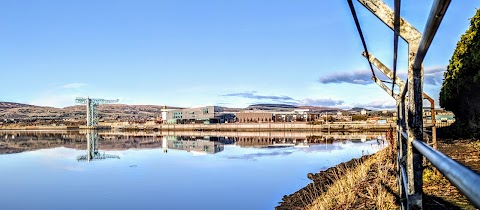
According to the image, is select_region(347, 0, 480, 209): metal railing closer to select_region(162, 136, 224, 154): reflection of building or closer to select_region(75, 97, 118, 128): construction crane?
select_region(162, 136, 224, 154): reflection of building

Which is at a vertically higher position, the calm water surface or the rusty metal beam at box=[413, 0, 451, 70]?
the rusty metal beam at box=[413, 0, 451, 70]

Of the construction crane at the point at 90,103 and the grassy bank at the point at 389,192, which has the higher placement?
the construction crane at the point at 90,103

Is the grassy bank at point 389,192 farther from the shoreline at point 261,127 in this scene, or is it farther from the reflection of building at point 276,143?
the shoreline at point 261,127

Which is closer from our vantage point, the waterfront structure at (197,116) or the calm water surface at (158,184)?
the calm water surface at (158,184)

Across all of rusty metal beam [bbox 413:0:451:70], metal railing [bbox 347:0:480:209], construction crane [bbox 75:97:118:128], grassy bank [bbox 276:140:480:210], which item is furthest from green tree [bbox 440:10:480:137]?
construction crane [bbox 75:97:118:128]

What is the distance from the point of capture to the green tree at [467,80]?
13.1m

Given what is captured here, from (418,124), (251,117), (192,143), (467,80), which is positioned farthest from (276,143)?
(251,117)

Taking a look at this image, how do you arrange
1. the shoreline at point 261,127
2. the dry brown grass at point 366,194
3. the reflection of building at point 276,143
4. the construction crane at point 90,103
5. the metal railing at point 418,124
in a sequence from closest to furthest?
1. the metal railing at point 418,124
2. the dry brown grass at point 366,194
3. the reflection of building at point 276,143
4. the shoreline at point 261,127
5. the construction crane at point 90,103

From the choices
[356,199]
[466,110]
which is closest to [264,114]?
[466,110]

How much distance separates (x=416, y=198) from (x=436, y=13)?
1357mm

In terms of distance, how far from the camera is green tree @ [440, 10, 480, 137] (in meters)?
13.1

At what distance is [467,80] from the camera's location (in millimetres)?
14156

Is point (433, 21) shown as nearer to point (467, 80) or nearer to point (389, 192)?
point (389, 192)

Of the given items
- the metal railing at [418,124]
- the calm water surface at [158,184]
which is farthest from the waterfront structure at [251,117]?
the metal railing at [418,124]
